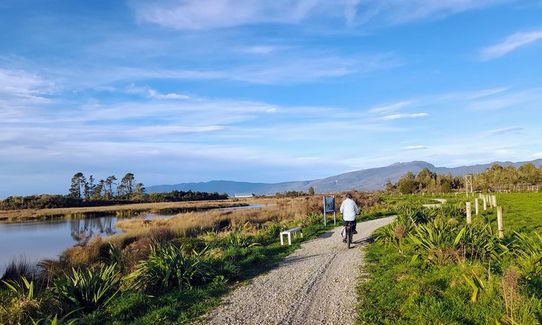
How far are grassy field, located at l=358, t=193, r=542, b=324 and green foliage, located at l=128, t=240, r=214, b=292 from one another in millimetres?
3954

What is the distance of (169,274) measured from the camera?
Result: 10.0 m

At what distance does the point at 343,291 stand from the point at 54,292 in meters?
6.23

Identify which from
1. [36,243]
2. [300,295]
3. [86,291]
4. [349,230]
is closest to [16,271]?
[86,291]

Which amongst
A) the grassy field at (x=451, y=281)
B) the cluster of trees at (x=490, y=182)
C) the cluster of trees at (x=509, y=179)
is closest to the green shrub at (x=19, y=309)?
the grassy field at (x=451, y=281)

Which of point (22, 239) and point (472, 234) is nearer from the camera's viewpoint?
point (472, 234)

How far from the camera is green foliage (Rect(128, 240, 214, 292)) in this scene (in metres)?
9.83

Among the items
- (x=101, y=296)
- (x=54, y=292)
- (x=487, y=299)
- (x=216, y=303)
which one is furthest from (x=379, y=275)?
(x=54, y=292)

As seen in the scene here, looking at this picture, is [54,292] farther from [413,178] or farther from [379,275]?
[413,178]

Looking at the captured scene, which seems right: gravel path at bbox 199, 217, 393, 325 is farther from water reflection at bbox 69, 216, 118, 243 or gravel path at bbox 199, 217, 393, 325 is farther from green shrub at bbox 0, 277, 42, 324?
water reflection at bbox 69, 216, 118, 243

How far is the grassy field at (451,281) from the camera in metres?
6.42

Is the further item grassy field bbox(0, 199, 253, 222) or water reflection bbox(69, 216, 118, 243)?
grassy field bbox(0, 199, 253, 222)

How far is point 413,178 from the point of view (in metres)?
82.2

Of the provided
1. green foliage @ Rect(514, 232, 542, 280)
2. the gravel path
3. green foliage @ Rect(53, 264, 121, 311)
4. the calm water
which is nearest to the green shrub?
green foliage @ Rect(53, 264, 121, 311)

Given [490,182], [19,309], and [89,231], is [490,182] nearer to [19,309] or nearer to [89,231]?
[89,231]
